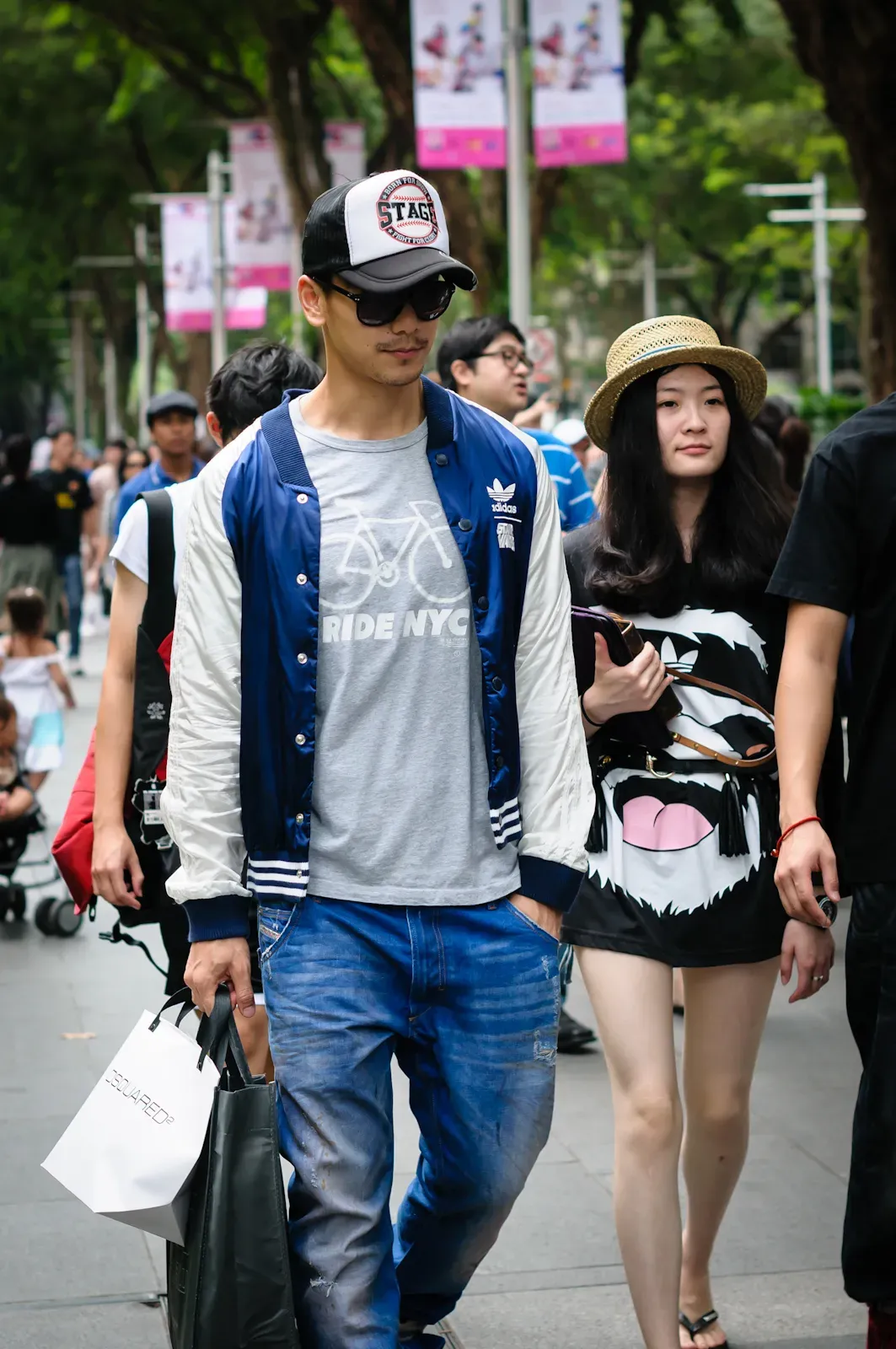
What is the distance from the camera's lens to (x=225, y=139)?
102 feet

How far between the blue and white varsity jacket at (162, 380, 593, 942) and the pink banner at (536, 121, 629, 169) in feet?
41.5

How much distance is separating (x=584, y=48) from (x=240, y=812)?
13.3 m

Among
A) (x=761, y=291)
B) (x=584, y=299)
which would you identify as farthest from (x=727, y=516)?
(x=584, y=299)

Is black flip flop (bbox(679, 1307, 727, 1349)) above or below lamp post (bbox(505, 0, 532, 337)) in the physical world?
below

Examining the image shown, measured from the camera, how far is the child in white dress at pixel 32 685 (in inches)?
363

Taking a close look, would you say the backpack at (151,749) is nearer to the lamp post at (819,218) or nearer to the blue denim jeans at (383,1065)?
the blue denim jeans at (383,1065)

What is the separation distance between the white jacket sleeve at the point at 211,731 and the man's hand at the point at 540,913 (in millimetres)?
410

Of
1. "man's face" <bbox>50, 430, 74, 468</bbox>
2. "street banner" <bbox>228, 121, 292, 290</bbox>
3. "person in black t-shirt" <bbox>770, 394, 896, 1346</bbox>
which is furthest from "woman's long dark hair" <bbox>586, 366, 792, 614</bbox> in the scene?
"street banner" <bbox>228, 121, 292, 290</bbox>

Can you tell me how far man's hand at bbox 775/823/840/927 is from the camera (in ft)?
11.6

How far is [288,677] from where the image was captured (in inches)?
124

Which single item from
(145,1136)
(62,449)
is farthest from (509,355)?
(62,449)

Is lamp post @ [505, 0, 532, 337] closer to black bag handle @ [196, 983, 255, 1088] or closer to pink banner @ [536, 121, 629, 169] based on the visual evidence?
pink banner @ [536, 121, 629, 169]

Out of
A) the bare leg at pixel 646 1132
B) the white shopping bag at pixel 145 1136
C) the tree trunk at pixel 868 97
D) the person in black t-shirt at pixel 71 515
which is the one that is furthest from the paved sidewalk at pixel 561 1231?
the person in black t-shirt at pixel 71 515

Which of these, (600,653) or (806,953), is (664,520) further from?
(806,953)
